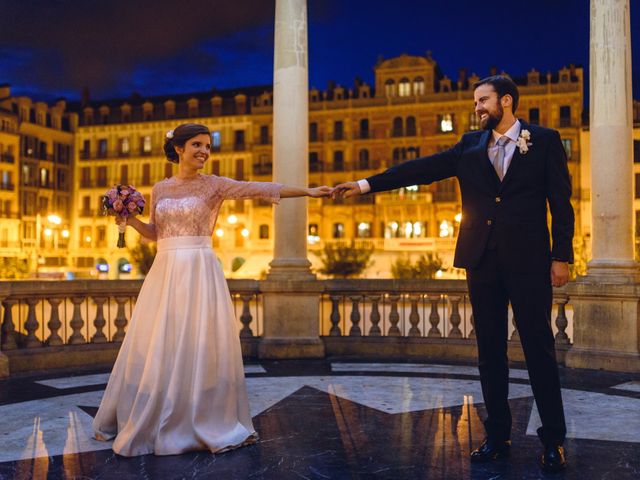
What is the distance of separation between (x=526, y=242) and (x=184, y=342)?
7.44 ft

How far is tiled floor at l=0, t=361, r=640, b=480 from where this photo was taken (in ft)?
16.0

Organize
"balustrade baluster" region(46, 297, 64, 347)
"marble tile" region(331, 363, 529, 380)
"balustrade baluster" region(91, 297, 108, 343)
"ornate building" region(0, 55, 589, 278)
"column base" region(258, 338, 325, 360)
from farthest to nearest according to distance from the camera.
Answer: "ornate building" region(0, 55, 589, 278) < "column base" region(258, 338, 325, 360) < "balustrade baluster" region(91, 297, 108, 343) < "balustrade baluster" region(46, 297, 64, 347) < "marble tile" region(331, 363, 529, 380)

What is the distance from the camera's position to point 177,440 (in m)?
5.30

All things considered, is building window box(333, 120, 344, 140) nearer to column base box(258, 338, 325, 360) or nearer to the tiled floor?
column base box(258, 338, 325, 360)

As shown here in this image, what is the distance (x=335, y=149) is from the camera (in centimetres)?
6125

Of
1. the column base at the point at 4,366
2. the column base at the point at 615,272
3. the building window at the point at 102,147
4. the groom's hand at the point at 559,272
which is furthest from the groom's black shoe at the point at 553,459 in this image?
the building window at the point at 102,147

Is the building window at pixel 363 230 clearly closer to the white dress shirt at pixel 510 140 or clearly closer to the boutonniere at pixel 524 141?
the white dress shirt at pixel 510 140

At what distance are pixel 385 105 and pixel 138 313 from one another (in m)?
55.6

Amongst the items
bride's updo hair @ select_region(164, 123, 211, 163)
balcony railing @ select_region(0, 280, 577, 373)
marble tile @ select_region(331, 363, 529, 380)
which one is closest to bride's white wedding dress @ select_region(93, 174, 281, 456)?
bride's updo hair @ select_region(164, 123, 211, 163)

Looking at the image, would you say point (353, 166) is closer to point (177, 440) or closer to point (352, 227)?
point (352, 227)

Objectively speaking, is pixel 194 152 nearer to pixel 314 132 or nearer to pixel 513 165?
pixel 513 165

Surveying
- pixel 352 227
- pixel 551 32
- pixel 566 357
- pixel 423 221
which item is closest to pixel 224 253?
pixel 352 227

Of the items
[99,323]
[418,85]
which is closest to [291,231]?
[99,323]

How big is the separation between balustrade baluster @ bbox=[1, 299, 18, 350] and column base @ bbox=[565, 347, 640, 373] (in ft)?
20.4
